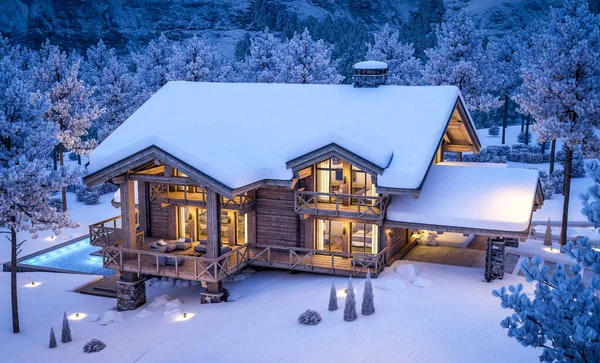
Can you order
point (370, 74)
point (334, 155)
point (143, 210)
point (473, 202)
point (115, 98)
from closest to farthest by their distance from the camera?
point (334, 155) → point (473, 202) → point (143, 210) → point (370, 74) → point (115, 98)

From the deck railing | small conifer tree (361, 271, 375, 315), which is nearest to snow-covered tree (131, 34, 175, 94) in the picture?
the deck railing

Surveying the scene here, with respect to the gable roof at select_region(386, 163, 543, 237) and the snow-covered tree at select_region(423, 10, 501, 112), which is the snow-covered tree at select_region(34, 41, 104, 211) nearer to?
the gable roof at select_region(386, 163, 543, 237)

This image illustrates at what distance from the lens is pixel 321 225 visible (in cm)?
2488

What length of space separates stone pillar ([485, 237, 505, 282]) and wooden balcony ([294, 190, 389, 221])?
428cm

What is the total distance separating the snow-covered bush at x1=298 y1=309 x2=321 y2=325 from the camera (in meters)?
19.5

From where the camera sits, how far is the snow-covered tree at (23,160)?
19453 millimetres

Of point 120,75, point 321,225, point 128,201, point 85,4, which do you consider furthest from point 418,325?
point 85,4

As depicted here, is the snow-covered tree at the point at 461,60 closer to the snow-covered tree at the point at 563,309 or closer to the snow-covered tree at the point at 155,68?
the snow-covered tree at the point at 155,68

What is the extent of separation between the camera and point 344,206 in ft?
79.4

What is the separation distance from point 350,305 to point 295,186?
6717 millimetres

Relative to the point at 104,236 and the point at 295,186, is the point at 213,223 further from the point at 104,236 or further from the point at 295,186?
the point at 104,236

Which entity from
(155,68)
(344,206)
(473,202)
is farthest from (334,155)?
(155,68)

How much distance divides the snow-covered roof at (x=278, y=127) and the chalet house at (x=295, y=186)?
0.23ft

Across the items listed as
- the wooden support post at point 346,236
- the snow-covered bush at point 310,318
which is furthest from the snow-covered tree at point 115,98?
the snow-covered bush at point 310,318
